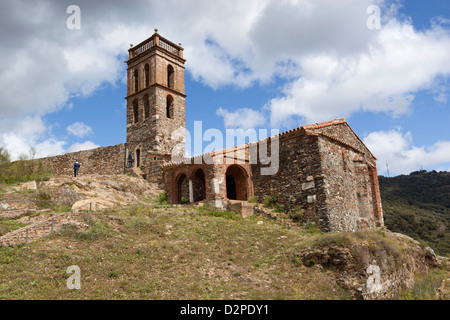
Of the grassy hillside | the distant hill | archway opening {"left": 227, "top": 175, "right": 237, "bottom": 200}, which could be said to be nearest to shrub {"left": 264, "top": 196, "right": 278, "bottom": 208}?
the grassy hillside

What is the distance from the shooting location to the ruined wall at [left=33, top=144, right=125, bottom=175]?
1071 inches

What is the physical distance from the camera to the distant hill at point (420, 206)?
90.5 feet

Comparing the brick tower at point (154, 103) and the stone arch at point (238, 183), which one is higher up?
the brick tower at point (154, 103)

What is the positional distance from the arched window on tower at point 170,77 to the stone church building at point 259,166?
899mm

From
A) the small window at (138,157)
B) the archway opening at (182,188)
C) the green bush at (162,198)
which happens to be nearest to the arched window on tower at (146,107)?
the small window at (138,157)

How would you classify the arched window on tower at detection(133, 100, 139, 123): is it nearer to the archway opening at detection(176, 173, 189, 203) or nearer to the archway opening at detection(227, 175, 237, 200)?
the archway opening at detection(176, 173, 189, 203)

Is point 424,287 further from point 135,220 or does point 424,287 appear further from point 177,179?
point 177,179

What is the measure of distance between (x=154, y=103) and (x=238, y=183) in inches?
420

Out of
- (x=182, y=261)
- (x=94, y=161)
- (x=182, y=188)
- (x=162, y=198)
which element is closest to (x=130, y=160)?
(x=94, y=161)

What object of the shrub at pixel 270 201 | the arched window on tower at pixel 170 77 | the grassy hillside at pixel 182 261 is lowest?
the grassy hillside at pixel 182 261

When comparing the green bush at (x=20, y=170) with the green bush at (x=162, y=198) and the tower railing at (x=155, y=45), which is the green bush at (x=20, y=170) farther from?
the tower railing at (x=155, y=45)

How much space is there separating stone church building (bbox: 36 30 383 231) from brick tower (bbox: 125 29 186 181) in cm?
8

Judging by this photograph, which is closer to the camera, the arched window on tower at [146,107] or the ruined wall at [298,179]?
the ruined wall at [298,179]
